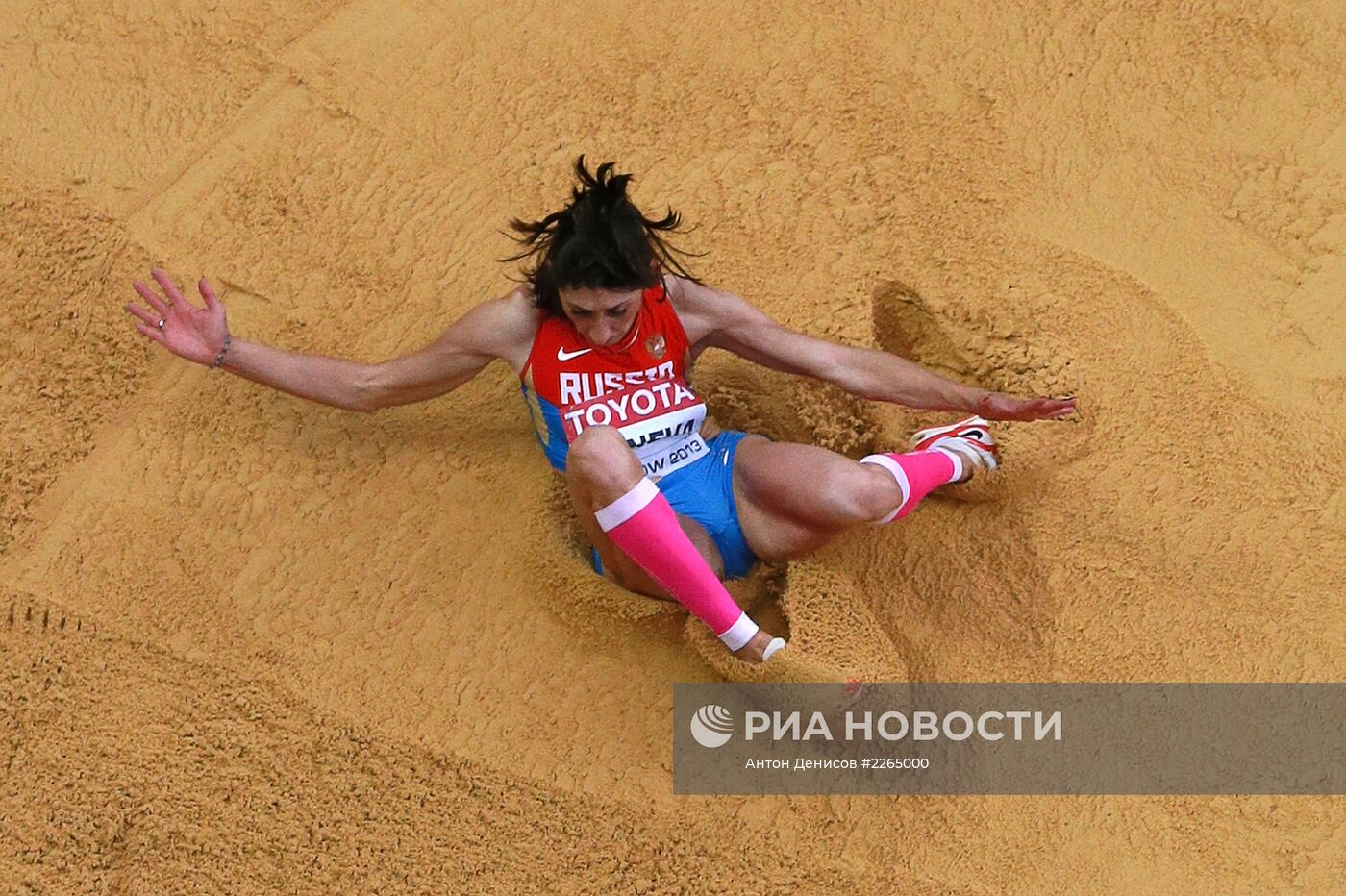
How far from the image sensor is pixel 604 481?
272 centimetres

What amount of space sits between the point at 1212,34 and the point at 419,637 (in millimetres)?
2662

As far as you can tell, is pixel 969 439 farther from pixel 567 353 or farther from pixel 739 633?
pixel 567 353

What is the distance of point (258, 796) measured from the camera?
9.84ft

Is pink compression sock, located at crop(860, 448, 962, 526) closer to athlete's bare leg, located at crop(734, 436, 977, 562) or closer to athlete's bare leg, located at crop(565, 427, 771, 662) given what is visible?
athlete's bare leg, located at crop(734, 436, 977, 562)

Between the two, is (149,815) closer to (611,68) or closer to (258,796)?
(258,796)

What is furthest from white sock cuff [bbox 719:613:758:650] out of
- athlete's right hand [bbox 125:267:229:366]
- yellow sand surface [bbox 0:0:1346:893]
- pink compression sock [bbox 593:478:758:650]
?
athlete's right hand [bbox 125:267:229:366]

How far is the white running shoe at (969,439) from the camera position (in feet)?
10.3

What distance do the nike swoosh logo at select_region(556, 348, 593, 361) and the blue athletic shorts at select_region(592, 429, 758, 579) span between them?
0.35 meters

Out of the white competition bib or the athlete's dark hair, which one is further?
the white competition bib

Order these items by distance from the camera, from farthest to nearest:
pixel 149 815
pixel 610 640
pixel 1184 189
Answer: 1. pixel 1184 189
2. pixel 610 640
3. pixel 149 815

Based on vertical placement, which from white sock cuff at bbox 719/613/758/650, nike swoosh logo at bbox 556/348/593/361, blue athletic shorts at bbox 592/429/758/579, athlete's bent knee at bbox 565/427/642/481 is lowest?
white sock cuff at bbox 719/613/758/650

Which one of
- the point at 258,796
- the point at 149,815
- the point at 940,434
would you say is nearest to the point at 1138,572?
the point at 940,434

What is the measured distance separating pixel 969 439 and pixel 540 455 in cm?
101

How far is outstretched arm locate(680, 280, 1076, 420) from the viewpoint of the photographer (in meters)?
2.97
